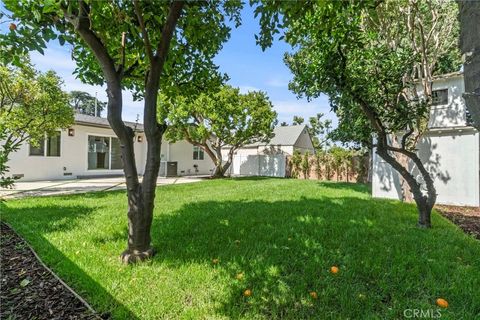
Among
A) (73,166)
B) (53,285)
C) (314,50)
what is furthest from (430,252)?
(73,166)

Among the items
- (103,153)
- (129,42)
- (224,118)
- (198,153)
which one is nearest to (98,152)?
(103,153)

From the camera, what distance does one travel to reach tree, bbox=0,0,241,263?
10.2 ft

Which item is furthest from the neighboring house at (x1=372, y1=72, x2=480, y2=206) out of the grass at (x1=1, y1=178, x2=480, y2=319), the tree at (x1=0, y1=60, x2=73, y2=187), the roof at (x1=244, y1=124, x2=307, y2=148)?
the roof at (x1=244, y1=124, x2=307, y2=148)

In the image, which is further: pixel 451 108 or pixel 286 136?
pixel 286 136

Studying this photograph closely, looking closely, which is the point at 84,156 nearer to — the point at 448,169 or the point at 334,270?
the point at 334,270

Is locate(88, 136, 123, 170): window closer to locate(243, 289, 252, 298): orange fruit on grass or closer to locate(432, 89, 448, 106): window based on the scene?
locate(243, 289, 252, 298): orange fruit on grass

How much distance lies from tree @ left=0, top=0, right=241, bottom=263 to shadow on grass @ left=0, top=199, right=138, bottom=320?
60 centimetres

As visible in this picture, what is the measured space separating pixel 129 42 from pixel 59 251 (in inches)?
125

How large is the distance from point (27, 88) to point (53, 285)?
7.76 m

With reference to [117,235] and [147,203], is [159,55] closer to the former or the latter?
[147,203]

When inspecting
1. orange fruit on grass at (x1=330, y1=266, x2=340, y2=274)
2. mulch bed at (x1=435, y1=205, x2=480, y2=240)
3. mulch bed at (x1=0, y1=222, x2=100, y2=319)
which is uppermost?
orange fruit on grass at (x1=330, y1=266, x2=340, y2=274)

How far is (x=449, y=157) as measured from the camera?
31.3 ft

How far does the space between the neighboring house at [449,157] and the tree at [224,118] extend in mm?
7896

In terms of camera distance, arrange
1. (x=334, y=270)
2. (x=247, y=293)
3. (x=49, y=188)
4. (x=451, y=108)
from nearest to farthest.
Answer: (x=247, y=293) → (x=334, y=270) → (x=451, y=108) → (x=49, y=188)
